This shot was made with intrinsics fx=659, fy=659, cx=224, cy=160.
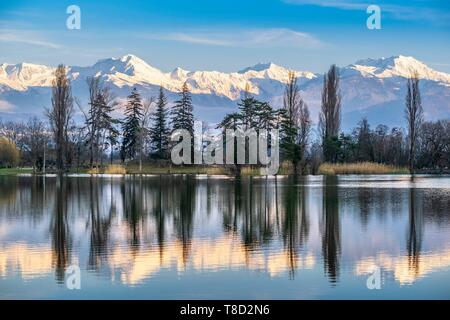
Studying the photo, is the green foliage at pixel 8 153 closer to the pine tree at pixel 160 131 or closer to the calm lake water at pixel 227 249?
the pine tree at pixel 160 131

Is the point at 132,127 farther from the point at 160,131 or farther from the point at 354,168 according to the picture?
the point at 354,168

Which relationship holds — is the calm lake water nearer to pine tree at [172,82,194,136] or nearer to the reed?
the reed

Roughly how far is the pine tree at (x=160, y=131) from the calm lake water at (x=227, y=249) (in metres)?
35.4

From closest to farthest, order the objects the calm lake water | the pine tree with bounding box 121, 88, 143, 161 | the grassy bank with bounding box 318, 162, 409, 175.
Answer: the calm lake water
the grassy bank with bounding box 318, 162, 409, 175
the pine tree with bounding box 121, 88, 143, 161

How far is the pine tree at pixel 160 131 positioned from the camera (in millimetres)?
57081

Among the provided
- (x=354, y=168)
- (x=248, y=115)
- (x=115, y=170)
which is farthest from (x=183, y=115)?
(x=354, y=168)

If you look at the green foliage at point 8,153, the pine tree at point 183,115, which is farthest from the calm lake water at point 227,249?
the green foliage at point 8,153

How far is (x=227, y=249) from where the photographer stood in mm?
12070

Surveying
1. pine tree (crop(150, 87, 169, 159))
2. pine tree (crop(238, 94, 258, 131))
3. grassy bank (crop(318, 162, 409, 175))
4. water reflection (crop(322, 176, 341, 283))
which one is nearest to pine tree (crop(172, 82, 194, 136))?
pine tree (crop(150, 87, 169, 159))

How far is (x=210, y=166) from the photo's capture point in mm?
51469

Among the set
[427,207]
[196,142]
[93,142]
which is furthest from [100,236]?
[93,142]

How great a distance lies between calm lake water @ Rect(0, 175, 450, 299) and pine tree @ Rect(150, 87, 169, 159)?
3543cm

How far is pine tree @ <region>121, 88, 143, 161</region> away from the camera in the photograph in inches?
2375
